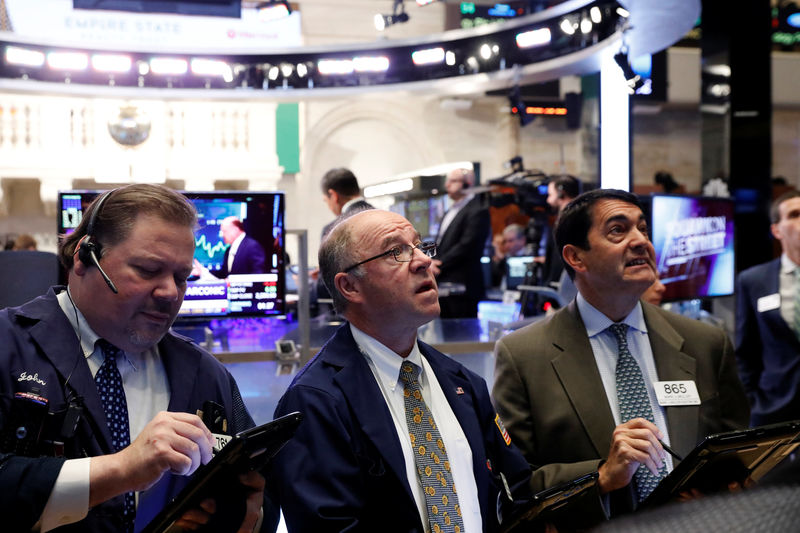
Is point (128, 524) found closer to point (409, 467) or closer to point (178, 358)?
point (178, 358)

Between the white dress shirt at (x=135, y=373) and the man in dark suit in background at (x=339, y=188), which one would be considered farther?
the man in dark suit in background at (x=339, y=188)

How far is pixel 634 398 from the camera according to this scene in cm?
224

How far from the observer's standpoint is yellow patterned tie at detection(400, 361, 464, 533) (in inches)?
69.3

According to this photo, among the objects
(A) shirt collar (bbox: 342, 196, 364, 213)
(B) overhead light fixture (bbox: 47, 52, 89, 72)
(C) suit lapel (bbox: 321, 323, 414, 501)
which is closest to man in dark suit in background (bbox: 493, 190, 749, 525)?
(C) suit lapel (bbox: 321, 323, 414, 501)

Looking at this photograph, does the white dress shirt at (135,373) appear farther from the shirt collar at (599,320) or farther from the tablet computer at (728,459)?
the shirt collar at (599,320)

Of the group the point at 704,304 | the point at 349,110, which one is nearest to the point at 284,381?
the point at 704,304

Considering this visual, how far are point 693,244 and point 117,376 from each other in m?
3.33

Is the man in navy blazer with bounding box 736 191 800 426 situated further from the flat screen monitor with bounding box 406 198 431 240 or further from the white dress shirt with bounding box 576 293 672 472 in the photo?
the flat screen monitor with bounding box 406 198 431 240

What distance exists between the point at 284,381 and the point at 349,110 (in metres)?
10.2

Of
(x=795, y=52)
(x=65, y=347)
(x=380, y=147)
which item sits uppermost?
(x=795, y=52)

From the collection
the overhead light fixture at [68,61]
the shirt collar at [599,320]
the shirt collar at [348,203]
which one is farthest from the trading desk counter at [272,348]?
the overhead light fixture at [68,61]

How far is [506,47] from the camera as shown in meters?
6.71

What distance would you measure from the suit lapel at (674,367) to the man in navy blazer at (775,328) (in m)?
1.58

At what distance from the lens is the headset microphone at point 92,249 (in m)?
1.64
